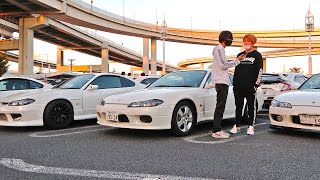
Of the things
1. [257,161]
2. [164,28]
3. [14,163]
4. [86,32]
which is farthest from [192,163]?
[86,32]

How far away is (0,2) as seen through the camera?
102ft

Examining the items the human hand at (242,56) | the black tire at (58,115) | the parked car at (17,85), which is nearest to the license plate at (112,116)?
the black tire at (58,115)

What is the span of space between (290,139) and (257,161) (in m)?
1.73

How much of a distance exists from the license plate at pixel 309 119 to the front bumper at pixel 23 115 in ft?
16.0

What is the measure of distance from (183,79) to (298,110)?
88.4 inches

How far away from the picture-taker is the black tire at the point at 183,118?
5.73 meters

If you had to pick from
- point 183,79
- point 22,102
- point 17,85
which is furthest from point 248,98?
point 17,85

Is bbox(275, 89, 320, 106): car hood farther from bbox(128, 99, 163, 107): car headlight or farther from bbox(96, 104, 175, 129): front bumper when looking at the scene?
bbox(128, 99, 163, 107): car headlight

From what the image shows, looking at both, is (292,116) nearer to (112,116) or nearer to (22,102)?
(112,116)

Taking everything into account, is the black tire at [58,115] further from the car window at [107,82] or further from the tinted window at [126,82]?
the tinted window at [126,82]

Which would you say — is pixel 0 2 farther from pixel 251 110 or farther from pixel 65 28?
pixel 251 110

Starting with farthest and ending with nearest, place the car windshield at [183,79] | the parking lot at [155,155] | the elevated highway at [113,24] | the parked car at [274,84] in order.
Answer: the elevated highway at [113,24]
the parked car at [274,84]
the car windshield at [183,79]
the parking lot at [155,155]

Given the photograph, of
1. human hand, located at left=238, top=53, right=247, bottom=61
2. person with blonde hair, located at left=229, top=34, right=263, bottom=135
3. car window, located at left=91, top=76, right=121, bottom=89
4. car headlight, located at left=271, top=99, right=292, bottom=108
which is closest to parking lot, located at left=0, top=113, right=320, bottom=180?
car headlight, located at left=271, top=99, right=292, bottom=108

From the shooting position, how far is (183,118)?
592 centimetres
